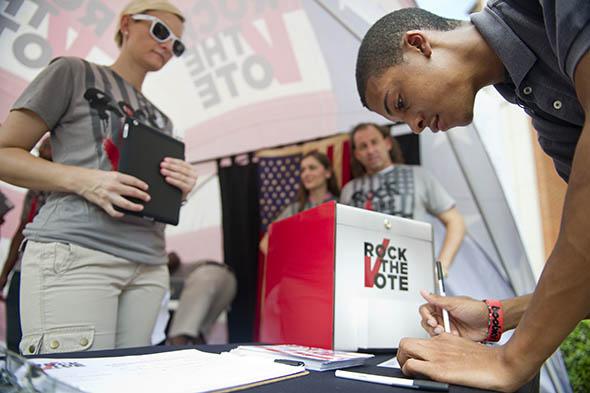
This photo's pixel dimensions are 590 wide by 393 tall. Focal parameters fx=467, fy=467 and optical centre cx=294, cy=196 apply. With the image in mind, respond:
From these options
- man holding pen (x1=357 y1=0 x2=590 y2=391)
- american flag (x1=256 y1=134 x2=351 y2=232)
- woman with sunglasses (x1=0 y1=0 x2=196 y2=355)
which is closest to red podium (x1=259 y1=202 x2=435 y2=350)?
man holding pen (x1=357 y1=0 x2=590 y2=391)

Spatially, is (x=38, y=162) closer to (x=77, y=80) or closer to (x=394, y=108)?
(x=77, y=80)

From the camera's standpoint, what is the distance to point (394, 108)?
2.50ft

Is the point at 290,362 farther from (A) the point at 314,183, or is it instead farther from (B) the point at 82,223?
(A) the point at 314,183

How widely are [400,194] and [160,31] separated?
964mm

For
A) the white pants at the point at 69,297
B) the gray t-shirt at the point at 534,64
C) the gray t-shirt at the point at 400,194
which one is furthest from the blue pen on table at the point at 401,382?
the gray t-shirt at the point at 400,194

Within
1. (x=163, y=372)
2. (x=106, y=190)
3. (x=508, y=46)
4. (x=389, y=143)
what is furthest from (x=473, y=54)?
(x=389, y=143)

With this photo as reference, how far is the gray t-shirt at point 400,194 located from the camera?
1.65m

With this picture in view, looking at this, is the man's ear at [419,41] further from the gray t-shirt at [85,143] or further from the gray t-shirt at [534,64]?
the gray t-shirt at [85,143]

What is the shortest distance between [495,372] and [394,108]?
43cm

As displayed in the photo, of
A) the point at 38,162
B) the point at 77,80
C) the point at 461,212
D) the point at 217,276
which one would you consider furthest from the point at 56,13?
the point at 461,212

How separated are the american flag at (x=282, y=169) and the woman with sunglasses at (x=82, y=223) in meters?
1.11

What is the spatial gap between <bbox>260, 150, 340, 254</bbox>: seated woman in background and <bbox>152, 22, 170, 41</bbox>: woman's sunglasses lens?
98 centimetres

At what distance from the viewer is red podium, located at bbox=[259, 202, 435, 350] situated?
2.79 ft

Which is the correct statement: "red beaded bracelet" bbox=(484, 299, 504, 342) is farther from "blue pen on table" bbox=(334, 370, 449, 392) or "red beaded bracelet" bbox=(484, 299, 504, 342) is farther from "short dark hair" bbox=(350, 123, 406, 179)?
Answer: "short dark hair" bbox=(350, 123, 406, 179)
